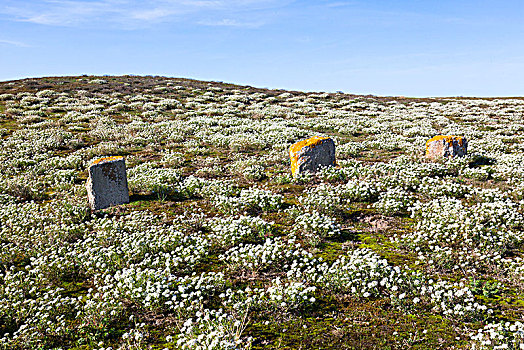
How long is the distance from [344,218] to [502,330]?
4.96 m

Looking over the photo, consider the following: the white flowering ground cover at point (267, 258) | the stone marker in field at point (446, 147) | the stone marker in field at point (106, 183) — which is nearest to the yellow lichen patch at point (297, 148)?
the white flowering ground cover at point (267, 258)

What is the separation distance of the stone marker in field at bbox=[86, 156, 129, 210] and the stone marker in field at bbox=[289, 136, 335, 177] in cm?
644

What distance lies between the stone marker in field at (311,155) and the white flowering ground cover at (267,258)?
526 mm

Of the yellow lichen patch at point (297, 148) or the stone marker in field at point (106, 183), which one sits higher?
the yellow lichen patch at point (297, 148)

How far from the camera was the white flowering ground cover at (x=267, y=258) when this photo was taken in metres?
5.55

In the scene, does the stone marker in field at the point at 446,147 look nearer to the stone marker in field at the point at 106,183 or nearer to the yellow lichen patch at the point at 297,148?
the yellow lichen patch at the point at 297,148

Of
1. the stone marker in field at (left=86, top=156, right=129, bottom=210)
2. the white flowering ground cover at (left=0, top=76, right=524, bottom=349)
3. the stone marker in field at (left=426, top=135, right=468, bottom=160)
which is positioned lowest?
the white flowering ground cover at (left=0, top=76, right=524, bottom=349)

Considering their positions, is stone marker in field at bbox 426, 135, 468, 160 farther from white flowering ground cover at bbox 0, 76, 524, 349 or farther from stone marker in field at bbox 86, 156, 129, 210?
stone marker in field at bbox 86, 156, 129, 210

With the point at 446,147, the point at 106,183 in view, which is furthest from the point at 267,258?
the point at 446,147

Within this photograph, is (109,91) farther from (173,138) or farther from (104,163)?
(104,163)

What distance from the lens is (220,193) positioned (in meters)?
11.7

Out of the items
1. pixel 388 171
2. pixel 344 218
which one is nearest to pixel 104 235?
pixel 344 218

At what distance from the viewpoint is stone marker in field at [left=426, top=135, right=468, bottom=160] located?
14204mm

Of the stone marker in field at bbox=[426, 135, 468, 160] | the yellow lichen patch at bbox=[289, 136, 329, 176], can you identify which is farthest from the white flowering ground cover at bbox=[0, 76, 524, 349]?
the yellow lichen patch at bbox=[289, 136, 329, 176]
